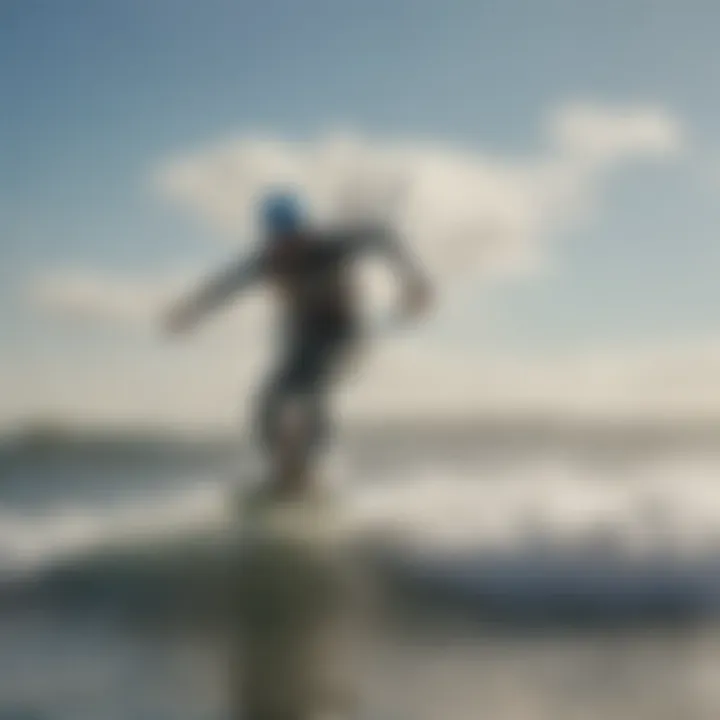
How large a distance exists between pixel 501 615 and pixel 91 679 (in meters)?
0.53

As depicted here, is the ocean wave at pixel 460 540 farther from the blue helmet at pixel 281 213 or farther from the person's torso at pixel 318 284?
the blue helmet at pixel 281 213

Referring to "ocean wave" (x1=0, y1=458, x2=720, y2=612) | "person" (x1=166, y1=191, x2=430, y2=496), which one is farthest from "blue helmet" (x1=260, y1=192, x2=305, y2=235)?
"ocean wave" (x1=0, y1=458, x2=720, y2=612)

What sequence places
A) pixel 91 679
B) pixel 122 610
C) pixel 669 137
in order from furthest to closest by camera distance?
pixel 669 137 < pixel 122 610 < pixel 91 679

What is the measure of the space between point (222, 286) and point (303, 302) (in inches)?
4.6

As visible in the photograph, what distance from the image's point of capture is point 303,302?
1521 millimetres

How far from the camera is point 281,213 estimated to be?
1.52 metres

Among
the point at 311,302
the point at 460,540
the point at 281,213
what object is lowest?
the point at 460,540

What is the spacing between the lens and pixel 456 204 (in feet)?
4.99

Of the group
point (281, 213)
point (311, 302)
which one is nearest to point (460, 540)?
point (311, 302)

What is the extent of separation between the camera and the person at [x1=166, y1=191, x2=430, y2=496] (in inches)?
58.7

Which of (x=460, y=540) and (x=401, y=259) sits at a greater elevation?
(x=401, y=259)

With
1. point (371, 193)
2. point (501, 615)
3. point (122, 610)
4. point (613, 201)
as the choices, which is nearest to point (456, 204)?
point (371, 193)

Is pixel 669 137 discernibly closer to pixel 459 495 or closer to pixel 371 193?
pixel 371 193

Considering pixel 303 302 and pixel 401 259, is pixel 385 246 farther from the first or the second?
pixel 303 302
